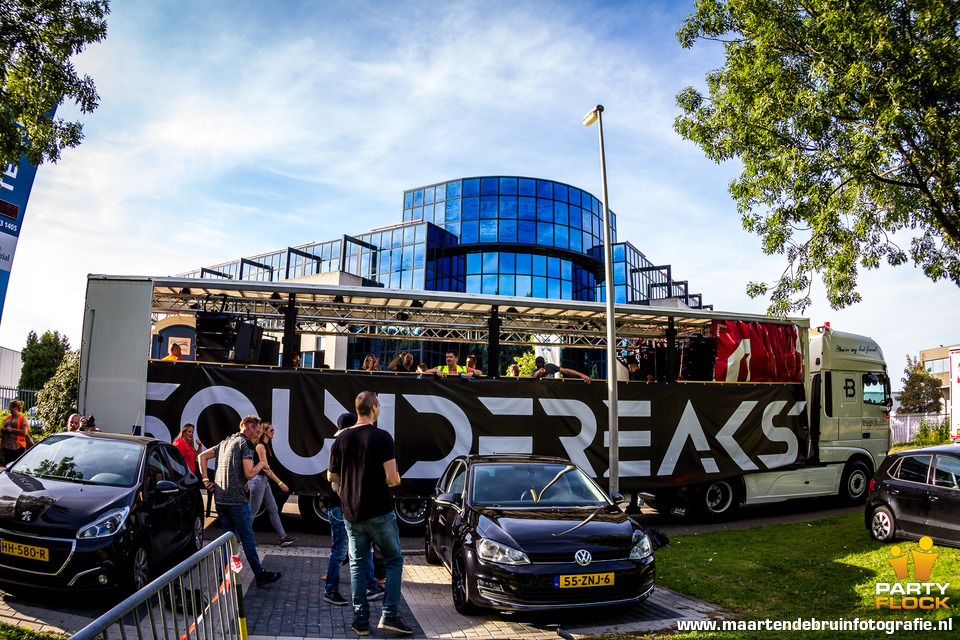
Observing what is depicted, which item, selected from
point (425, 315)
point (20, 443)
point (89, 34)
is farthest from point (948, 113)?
point (20, 443)

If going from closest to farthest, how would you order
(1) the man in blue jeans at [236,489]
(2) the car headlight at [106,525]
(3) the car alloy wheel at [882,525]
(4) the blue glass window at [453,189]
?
(2) the car headlight at [106,525]
(1) the man in blue jeans at [236,489]
(3) the car alloy wheel at [882,525]
(4) the blue glass window at [453,189]

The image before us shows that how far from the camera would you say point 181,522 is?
279 inches

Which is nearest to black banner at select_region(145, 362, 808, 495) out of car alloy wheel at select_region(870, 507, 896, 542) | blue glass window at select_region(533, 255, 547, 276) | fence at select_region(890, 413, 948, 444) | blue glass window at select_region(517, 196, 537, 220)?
car alloy wheel at select_region(870, 507, 896, 542)

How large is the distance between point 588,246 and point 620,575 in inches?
1651

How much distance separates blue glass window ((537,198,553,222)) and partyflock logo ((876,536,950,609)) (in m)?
38.3

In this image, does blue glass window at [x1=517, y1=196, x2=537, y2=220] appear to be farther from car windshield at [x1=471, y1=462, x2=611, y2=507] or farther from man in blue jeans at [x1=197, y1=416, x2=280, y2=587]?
man in blue jeans at [x1=197, y1=416, x2=280, y2=587]

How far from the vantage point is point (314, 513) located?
1039 centimetres

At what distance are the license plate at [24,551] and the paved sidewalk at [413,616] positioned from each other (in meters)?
0.50

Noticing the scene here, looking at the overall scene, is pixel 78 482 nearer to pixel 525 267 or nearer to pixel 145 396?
pixel 145 396

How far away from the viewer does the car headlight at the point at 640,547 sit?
5.71 m

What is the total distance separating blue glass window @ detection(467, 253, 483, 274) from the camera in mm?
43625

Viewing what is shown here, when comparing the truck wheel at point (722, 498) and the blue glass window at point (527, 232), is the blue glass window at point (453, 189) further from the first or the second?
the truck wheel at point (722, 498)

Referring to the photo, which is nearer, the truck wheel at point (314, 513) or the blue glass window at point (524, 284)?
the truck wheel at point (314, 513)

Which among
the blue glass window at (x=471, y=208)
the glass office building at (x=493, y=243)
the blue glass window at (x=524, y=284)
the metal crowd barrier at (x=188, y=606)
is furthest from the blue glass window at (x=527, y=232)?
the metal crowd barrier at (x=188, y=606)
